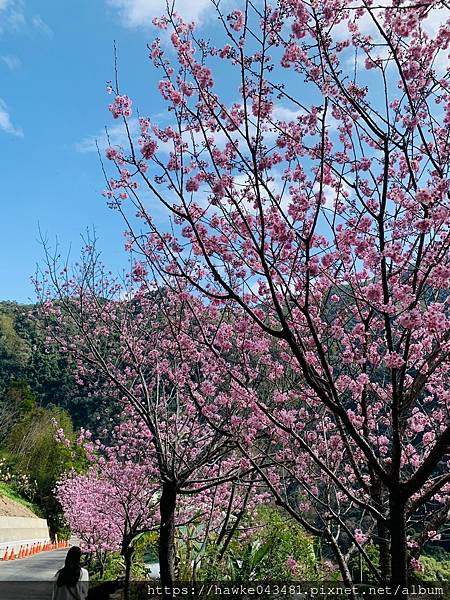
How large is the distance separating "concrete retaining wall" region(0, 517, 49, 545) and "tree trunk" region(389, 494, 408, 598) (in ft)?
68.3

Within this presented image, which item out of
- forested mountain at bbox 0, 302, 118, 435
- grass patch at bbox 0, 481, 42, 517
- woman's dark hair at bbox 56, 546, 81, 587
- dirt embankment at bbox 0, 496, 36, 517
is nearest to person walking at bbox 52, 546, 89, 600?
woman's dark hair at bbox 56, 546, 81, 587

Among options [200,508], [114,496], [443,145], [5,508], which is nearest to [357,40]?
[443,145]

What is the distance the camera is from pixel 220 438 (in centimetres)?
735

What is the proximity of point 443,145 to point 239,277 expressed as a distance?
1.91 metres

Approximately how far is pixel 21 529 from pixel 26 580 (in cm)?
1127

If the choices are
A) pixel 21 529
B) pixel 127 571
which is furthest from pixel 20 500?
pixel 127 571

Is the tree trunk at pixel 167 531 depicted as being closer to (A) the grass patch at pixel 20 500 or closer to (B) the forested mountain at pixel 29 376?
(A) the grass patch at pixel 20 500

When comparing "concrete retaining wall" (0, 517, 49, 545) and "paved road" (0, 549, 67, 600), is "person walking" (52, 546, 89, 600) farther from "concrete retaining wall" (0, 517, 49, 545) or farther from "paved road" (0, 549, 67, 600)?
"concrete retaining wall" (0, 517, 49, 545)

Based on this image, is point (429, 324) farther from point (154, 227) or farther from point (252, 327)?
point (252, 327)

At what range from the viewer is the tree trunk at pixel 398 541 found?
3.21 m

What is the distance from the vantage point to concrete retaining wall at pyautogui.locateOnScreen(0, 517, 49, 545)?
70.5 feet

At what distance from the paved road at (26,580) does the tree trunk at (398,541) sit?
24.9 ft

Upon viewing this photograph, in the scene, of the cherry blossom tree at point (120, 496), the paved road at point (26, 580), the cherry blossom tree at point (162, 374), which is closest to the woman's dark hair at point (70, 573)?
the cherry blossom tree at point (162, 374)

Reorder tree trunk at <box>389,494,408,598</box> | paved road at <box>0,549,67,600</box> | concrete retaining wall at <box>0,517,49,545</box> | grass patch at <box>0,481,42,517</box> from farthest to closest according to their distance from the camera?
grass patch at <box>0,481,42,517</box> → concrete retaining wall at <box>0,517,49,545</box> → paved road at <box>0,549,67,600</box> → tree trunk at <box>389,494,408,598</box>
